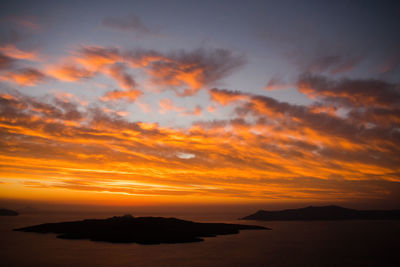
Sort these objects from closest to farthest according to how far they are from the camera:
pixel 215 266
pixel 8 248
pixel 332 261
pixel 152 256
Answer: pixel 215 266 → pixel 332 261 → pixel 152 256 → pixel 8 248

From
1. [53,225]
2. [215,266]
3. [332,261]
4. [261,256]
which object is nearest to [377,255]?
[332,261]

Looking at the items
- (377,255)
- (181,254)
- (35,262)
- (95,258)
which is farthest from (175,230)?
(377,255)

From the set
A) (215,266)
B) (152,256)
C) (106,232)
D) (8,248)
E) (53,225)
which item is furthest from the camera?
(53,225)

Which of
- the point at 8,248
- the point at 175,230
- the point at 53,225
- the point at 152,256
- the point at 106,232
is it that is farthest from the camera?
the point at 53,225

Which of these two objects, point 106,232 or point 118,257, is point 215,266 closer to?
point 118,257

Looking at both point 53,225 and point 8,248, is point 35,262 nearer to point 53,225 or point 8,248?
point 8,248

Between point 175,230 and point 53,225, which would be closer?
point 175,230
